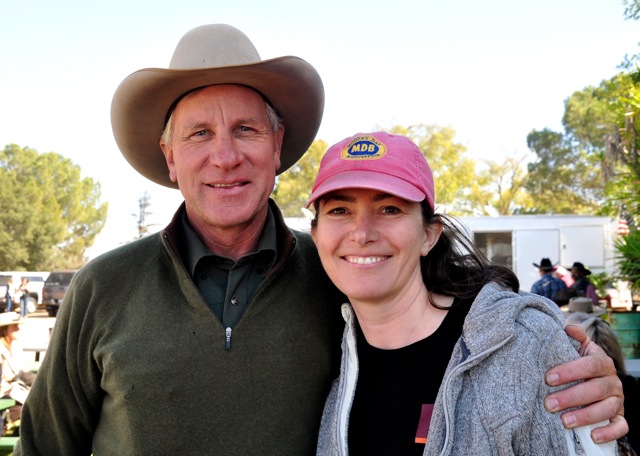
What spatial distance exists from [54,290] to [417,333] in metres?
25.8

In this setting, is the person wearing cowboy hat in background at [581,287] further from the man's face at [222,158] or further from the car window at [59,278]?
the car window at [59,278]

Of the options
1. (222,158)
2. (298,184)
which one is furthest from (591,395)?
(298,184)

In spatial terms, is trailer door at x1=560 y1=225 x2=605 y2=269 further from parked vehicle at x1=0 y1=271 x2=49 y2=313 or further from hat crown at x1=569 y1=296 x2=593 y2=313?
parked vehicle at x1=0 y1=271 x2=49 y2=313

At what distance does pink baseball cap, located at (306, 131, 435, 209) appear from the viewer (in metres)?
2.05

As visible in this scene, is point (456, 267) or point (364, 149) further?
point (456, 267)

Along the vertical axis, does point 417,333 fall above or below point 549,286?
below

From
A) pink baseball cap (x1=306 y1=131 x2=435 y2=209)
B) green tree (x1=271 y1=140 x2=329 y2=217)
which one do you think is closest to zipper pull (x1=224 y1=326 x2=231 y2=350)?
pink baseball cap (x1=306 y1=131 x2=435 y2=209)

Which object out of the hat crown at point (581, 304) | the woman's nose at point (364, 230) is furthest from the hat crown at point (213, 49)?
the hat crown at point (581, 304)

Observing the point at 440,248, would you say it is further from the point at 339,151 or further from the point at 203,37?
the point at 203,37

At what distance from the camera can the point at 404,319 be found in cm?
215

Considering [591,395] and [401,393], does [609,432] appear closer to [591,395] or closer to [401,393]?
[591,395]

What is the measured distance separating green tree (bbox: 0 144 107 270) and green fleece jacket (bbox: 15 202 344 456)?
43644 millimetres

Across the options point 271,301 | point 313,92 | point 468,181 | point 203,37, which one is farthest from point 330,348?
point 468,181

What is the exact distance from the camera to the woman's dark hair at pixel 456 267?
86.9 inches
